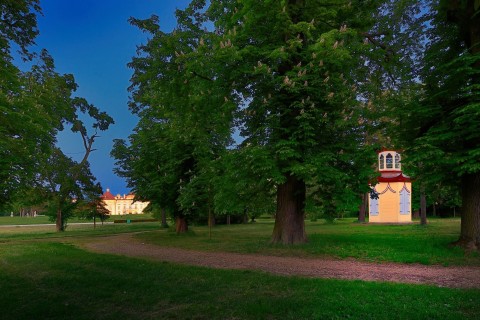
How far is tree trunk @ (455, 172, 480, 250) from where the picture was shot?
11820 millimetres

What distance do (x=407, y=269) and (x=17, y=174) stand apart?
→ 57.9ft

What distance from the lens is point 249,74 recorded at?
13.2 m

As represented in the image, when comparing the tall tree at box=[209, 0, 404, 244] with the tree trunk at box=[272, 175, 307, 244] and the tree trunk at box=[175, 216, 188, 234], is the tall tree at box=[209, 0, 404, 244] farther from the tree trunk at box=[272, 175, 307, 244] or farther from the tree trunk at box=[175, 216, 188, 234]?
the tree trunk at box=[175, 216, 188, 234]

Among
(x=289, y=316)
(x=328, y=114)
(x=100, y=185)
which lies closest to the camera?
(x=289, y=316)

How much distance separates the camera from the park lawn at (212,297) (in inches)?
206

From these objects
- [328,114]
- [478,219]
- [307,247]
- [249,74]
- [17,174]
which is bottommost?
[307,247]

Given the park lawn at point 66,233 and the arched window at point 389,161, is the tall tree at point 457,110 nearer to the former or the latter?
the park lawn at point 66,233

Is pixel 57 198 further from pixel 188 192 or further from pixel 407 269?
pixel 407 269

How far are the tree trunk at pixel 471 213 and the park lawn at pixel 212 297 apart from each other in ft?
20.9

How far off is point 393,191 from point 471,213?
24124 mm

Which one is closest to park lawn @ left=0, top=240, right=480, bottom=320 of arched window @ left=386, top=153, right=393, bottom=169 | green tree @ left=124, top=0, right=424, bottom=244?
green tree @ left=124, top=0, right=424, bottom=244

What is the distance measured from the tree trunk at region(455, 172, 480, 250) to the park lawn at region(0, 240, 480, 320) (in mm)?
6367

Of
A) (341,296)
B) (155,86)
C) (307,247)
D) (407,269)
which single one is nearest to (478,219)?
(407,269)

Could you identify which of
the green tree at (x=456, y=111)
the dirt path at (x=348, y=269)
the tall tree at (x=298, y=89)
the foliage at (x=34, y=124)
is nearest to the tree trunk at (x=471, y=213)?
the green tree at (x=456, y=111)
